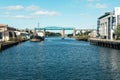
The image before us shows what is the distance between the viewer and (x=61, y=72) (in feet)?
178

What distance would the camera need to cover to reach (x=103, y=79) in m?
47.9

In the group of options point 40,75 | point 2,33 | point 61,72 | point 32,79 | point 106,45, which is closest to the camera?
point 32,79

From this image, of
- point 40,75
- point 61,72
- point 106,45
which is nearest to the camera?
point 40,75

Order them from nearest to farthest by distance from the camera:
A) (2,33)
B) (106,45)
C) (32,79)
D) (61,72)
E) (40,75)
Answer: (32,79) → (40,75) → (61,72) → (106,45) → (2,33)

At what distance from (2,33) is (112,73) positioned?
120639 millimetres

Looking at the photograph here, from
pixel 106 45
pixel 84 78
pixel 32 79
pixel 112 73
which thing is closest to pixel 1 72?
pixel 32 79

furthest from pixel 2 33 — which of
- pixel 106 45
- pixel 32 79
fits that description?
A: pixel 32 79

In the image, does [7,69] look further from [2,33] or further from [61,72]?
[2,33]

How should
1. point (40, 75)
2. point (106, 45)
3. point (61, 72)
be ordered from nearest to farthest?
1. point (40, 75)
2. point (61, 72)
3. point (106, 45)

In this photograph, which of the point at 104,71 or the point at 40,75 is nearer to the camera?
the point at 40,75

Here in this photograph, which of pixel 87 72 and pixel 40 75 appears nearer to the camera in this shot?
pixel 40 75

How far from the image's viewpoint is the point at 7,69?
188ft

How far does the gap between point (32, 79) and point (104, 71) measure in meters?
14.4

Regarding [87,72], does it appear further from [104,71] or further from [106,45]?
[106,45]
